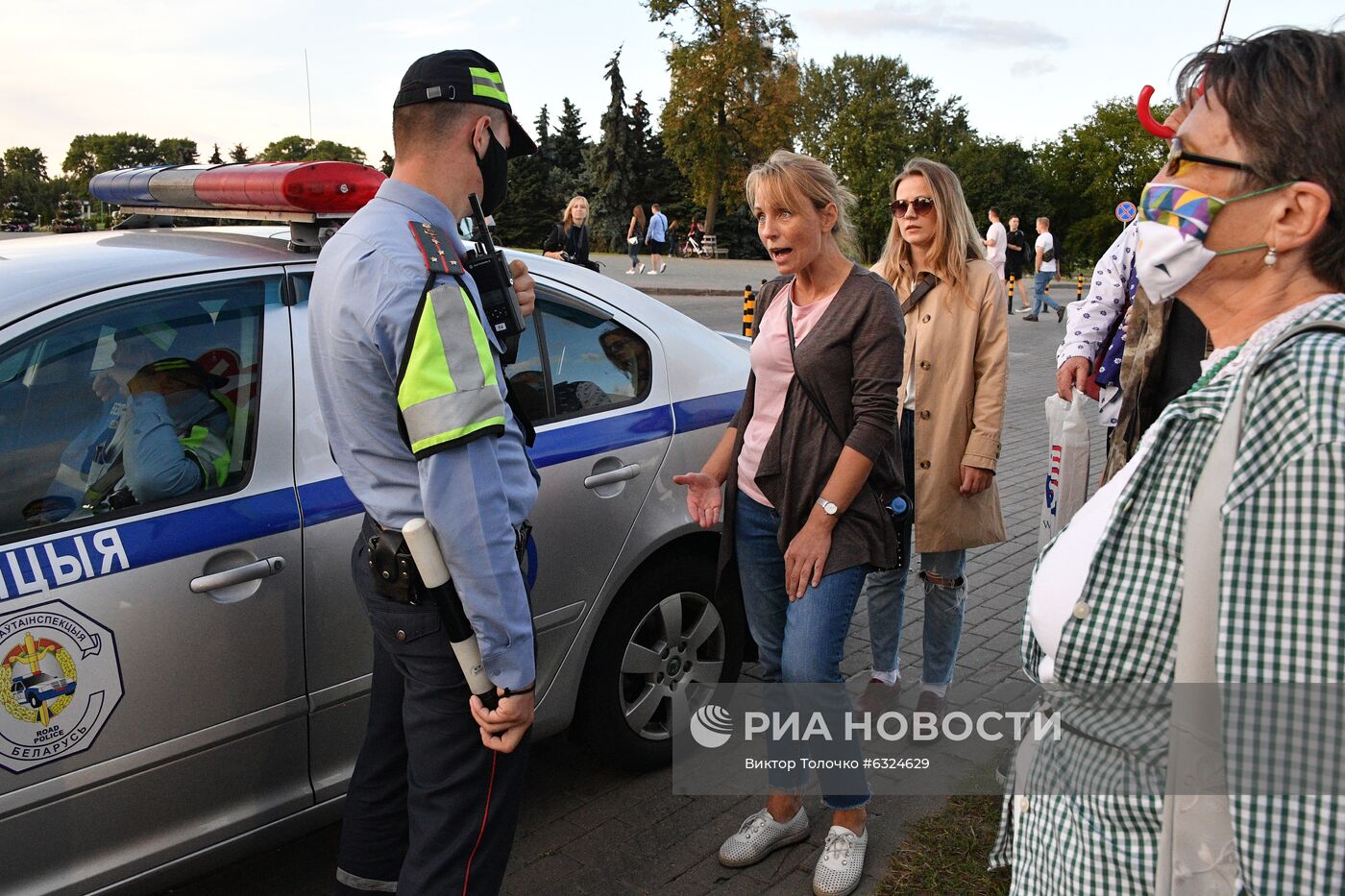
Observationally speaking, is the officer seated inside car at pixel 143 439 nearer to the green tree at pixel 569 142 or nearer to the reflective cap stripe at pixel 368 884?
the reflective cap stripe at pixel 368 884

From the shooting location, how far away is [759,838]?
3.09 meters

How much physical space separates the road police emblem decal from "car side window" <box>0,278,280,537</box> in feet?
0.71

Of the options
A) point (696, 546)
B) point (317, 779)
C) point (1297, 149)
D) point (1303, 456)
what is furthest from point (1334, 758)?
point (696, 546)

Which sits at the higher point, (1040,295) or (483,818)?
(1040,295)

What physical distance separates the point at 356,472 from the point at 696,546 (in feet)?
5.56

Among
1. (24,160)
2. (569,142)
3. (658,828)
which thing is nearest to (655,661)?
(658,828)

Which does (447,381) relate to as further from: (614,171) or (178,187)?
(614,171)

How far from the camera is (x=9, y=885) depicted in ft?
6.97

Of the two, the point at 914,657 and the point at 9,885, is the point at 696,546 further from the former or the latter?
the point at 9,885

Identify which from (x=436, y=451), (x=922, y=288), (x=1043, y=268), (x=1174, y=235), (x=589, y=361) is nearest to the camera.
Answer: (x=1174, y=235)

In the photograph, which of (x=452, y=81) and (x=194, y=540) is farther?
(x=194, y=540)

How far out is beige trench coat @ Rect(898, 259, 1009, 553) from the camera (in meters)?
3.54

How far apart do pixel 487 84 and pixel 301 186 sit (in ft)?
2.27

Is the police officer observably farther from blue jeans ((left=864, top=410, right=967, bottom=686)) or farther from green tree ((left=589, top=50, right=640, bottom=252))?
green tree ((left=589, top=50, right=640, bottom=252))
